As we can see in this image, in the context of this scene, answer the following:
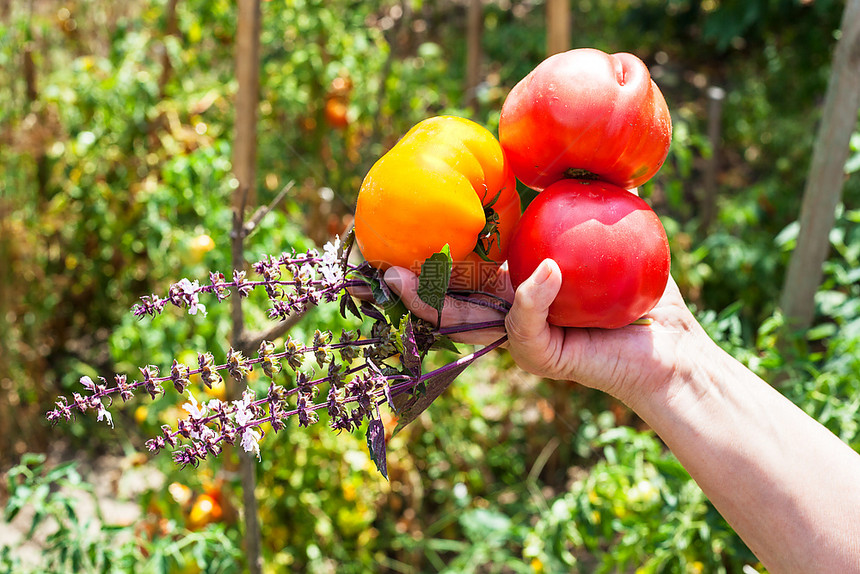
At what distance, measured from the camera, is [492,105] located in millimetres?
2428

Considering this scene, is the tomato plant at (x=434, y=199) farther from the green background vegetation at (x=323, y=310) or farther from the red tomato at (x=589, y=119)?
the green background vegetation at (x=323, y=310)

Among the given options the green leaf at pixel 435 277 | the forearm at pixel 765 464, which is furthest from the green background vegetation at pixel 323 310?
the green leaf at pixel 435 277

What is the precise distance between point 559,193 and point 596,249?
0.08 m

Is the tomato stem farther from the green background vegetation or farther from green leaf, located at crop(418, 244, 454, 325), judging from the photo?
the green background vegetation

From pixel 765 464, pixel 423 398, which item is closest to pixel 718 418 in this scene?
pixel 765 464

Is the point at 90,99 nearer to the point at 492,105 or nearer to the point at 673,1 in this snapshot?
the point at 492,105

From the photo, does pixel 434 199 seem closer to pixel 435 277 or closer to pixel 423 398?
pixel 435 277

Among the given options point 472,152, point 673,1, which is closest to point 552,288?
point 472,152

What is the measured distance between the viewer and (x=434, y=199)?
29.7 inches

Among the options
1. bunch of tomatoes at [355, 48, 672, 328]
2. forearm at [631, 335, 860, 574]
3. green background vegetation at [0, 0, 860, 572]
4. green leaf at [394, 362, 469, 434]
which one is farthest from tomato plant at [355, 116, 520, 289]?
green background vegetation at [0, 0, 860, 572]

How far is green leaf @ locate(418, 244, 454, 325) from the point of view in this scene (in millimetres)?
721

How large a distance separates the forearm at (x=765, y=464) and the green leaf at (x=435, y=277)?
0.33m

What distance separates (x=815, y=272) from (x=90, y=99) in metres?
2.05

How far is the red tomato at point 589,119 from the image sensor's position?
0.80 m
